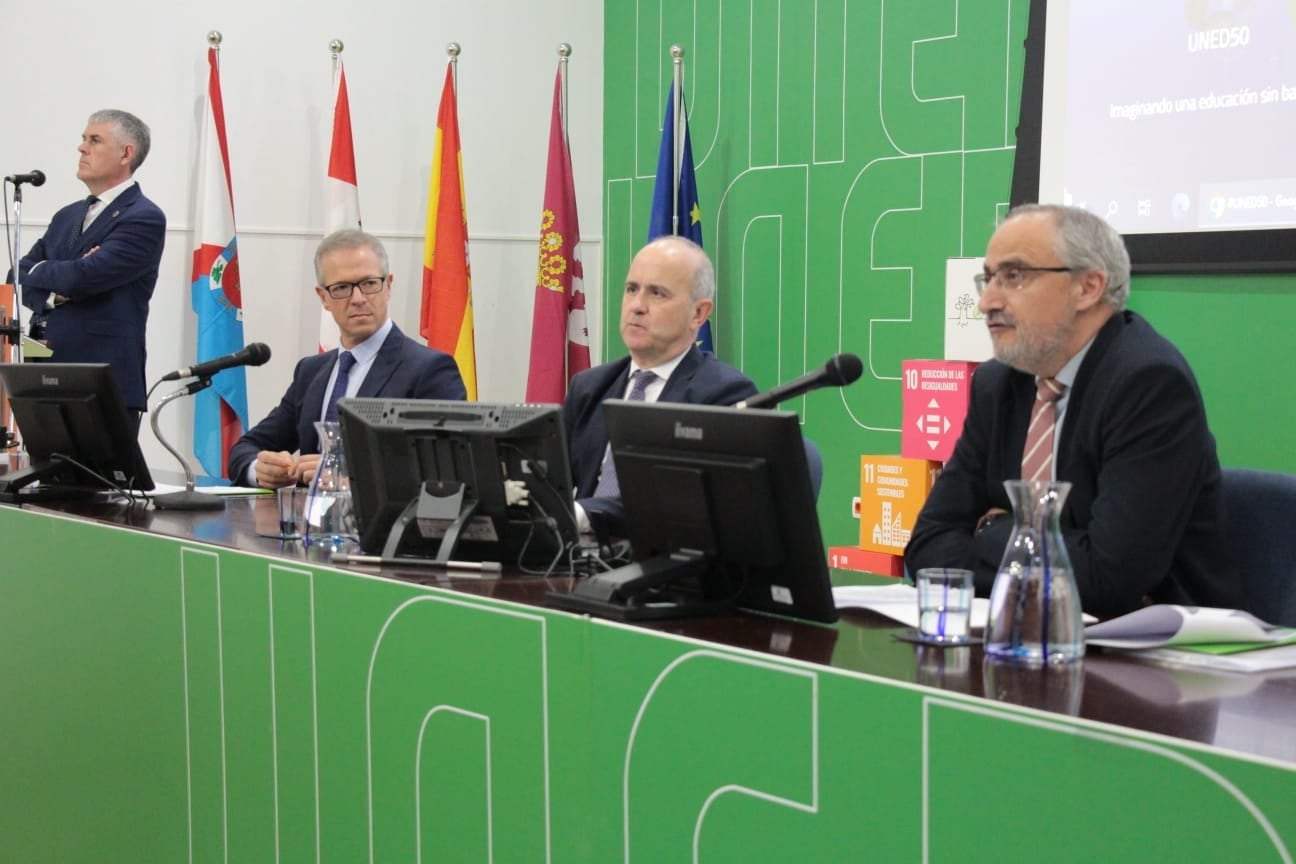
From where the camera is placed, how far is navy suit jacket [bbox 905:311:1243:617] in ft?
7.28

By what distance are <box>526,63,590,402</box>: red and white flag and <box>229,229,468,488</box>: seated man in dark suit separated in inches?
81.8

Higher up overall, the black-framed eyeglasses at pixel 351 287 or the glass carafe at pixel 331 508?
the black-framed eyeglasses at pixel 351 287

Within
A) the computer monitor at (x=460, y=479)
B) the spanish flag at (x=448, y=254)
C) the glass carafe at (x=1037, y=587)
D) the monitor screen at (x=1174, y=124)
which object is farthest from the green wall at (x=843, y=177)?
the glass carafe at (x=1037, y=587)

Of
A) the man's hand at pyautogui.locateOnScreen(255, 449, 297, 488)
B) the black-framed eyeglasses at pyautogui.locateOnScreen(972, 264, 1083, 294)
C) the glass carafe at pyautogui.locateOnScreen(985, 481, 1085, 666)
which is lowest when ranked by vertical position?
the man's hand at pyautogui.locateOnScreen(255, 449, 297, 488)

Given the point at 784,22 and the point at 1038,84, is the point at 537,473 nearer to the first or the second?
the point at 1038,84

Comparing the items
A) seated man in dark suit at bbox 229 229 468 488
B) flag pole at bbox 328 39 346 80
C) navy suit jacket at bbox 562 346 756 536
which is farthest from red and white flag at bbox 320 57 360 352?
navy suit jacket at bbox 562 346 756 536

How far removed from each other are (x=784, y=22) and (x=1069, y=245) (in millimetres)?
3230

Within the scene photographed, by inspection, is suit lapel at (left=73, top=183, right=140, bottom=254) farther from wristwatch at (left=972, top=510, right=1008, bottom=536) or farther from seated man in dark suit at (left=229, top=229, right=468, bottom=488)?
wristwatch at (left=972, top=510, right=1008, bottom=536)

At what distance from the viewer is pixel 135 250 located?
509 centimetres

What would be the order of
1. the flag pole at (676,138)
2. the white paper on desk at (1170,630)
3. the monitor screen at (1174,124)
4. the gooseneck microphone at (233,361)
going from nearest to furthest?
the white paper on desk at (1170,630) → the gooseneck microphone at (233,361) → the monitor screen at (1174,124) → the flag pole at (676,138)

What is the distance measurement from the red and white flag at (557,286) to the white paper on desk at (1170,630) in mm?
4203

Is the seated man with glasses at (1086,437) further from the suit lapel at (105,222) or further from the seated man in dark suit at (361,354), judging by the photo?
the suit lapel at (105,222)

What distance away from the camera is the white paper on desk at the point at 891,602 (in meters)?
1.95

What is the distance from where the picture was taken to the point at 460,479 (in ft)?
8.13
